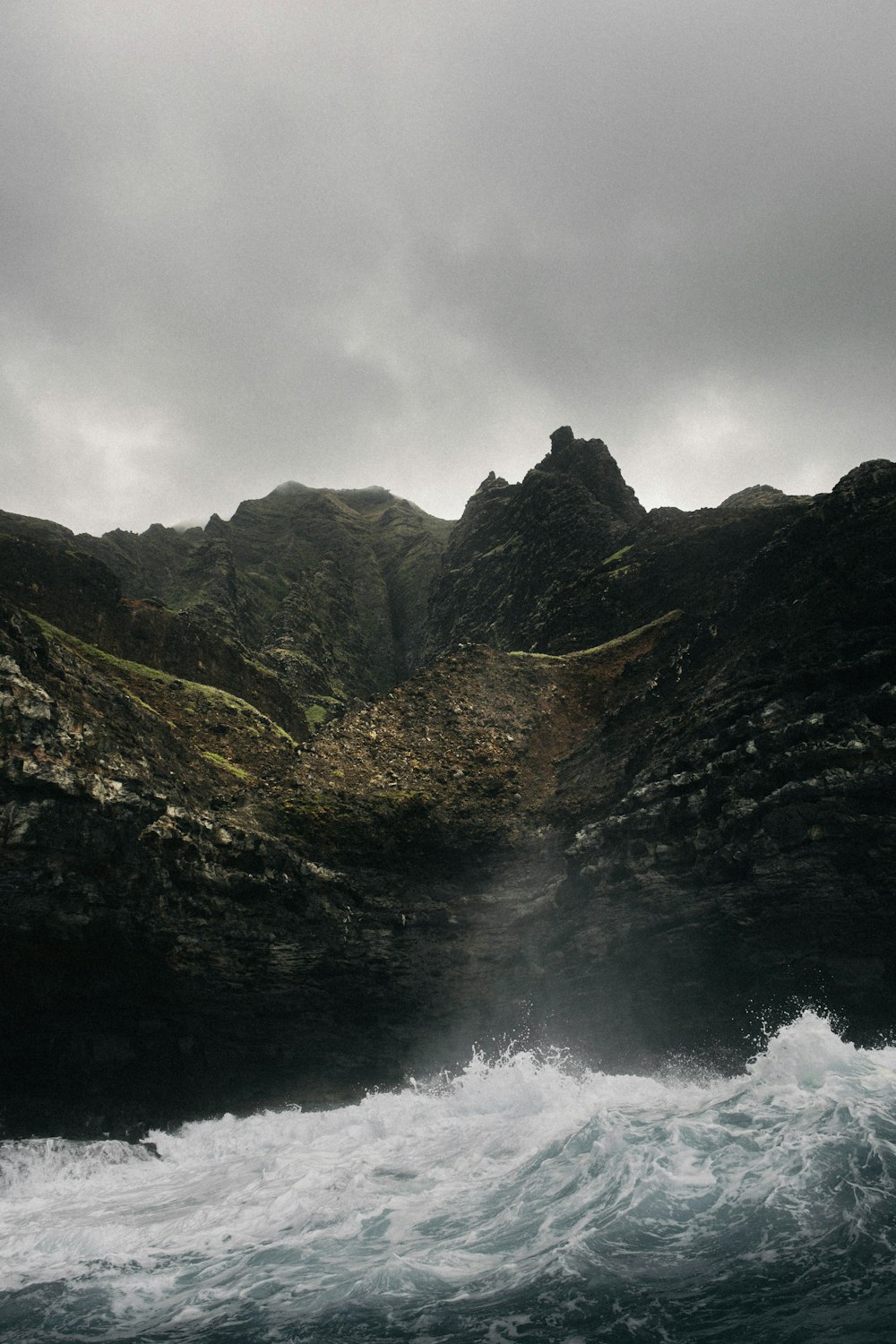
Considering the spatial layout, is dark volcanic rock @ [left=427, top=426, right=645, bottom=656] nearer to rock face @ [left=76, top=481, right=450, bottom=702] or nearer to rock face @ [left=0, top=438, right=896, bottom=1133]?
rock face @ [left=76, top=481, right=450, bottom=702]

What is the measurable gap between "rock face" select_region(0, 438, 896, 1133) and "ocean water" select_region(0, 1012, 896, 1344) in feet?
8.26

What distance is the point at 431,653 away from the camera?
93.9m

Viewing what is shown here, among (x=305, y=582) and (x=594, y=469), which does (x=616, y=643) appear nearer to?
(x=594, y=469)

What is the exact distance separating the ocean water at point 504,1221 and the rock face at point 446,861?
2.52 meters

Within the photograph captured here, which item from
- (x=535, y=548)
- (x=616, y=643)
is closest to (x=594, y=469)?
(x=535, y=548)

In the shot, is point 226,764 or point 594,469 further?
point 594,469

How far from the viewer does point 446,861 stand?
32812 mm

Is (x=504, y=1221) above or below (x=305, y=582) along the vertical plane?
below

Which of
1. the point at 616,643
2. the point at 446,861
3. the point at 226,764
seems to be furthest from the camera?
the point at 616,643

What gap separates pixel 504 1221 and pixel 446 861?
18.2 m

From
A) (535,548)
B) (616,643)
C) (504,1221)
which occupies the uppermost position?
(535,548)

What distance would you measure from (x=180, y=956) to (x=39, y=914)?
4.79m

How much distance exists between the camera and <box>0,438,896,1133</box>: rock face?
22.7 metres

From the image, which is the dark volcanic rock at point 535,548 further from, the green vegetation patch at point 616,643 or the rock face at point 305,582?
the rock face at point 305,582
